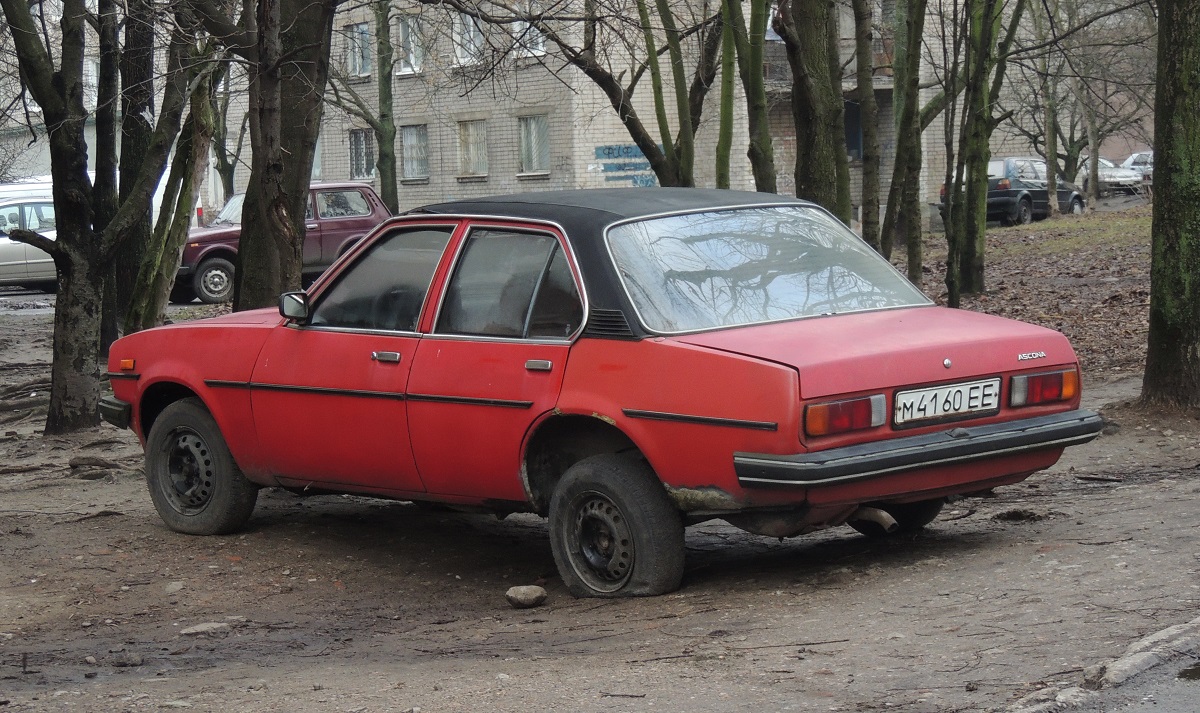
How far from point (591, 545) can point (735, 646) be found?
1082 mm

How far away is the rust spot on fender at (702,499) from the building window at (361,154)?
3930 cm

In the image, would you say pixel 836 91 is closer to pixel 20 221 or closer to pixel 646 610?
pixel 646 610

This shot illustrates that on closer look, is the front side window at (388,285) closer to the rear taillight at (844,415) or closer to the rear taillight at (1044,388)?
the rear taillight at (844,415)

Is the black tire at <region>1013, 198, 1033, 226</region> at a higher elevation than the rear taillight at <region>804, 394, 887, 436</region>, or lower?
higher

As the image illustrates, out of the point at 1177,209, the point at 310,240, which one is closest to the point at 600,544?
the point at 1177,209

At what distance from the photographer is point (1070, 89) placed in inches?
1550

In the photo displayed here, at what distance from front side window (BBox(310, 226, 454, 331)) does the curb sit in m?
3.16

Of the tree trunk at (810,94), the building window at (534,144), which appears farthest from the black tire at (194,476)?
the building window at (534,144)

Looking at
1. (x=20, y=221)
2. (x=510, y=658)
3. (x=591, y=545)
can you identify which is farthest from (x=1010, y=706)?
(x=20, y=221)

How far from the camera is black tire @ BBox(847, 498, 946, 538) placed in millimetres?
6160

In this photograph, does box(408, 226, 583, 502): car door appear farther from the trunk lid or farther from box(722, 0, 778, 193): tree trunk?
box(722, 0, 778, 193): tree trunk

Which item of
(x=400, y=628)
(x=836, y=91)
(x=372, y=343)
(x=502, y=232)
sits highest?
(x=836, y=91)

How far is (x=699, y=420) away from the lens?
197 inches

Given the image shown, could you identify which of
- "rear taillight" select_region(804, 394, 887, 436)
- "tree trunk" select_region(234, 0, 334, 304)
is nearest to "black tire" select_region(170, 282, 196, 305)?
"tree trunk" select_region(234, 0, 334, 304)
